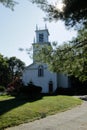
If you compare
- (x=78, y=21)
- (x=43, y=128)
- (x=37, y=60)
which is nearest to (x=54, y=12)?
(x=78, y=21)

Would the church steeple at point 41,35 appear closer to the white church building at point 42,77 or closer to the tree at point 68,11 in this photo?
the white church building at point 42,77

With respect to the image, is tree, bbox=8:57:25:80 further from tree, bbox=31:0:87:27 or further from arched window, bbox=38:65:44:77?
tree, bbox=31:0:87:27

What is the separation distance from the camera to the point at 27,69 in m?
59.4

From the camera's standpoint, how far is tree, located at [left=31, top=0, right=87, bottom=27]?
10594mm

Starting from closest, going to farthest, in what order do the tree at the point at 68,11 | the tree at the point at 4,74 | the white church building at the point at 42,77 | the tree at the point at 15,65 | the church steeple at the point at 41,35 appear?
the tree at the point at 68,11 → the white church building at the point at 42,77 → the church steeple at the point at 41,35 → the tree at the point at 4,74 → the tree at the point at 15,65

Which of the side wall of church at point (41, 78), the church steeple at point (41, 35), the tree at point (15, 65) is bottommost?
the side wall of church at point (41, 78)

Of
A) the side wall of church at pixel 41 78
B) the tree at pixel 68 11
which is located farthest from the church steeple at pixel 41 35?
the tree at pixel 68 11

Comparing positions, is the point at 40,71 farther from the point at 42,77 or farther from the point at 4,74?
the point at 4,74

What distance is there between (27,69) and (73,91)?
9775 millimetres

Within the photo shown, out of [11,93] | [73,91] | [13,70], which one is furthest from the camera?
[13,70]

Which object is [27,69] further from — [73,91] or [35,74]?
[73,91]

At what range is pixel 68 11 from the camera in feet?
36.7

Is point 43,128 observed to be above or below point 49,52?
below

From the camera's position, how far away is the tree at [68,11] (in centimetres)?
1059
